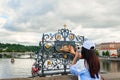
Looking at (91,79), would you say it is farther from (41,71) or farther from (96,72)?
(41,71)

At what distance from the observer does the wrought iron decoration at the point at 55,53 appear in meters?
11.2

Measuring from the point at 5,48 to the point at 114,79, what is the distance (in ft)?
590

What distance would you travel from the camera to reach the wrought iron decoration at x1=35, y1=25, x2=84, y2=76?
1116 cm

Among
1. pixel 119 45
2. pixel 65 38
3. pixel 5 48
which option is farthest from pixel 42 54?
pixel 119 45

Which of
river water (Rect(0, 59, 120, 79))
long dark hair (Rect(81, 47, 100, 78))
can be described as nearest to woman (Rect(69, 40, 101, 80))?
long dark hair (Rect(81, 47, 100, 78))

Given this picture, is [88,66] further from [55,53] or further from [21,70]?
[21,70]

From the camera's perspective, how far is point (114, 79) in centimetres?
856

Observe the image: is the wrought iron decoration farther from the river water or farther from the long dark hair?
the river water

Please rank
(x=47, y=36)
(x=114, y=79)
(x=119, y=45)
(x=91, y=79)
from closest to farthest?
(x=91, y=79) < (x=114, y=79) < (x=47, y=36) < (x=119, y=45)

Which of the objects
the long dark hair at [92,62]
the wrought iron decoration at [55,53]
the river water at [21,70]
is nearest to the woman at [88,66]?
the long dark hair at [92,62]

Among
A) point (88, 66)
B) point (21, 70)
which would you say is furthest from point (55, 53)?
point (21, 70)

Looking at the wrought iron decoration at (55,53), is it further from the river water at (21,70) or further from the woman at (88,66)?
the river water at (21,70)

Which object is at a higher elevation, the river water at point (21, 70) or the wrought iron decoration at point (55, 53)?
the wrought iron decoration at point (55, 53)

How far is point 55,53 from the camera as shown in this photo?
440 inches
